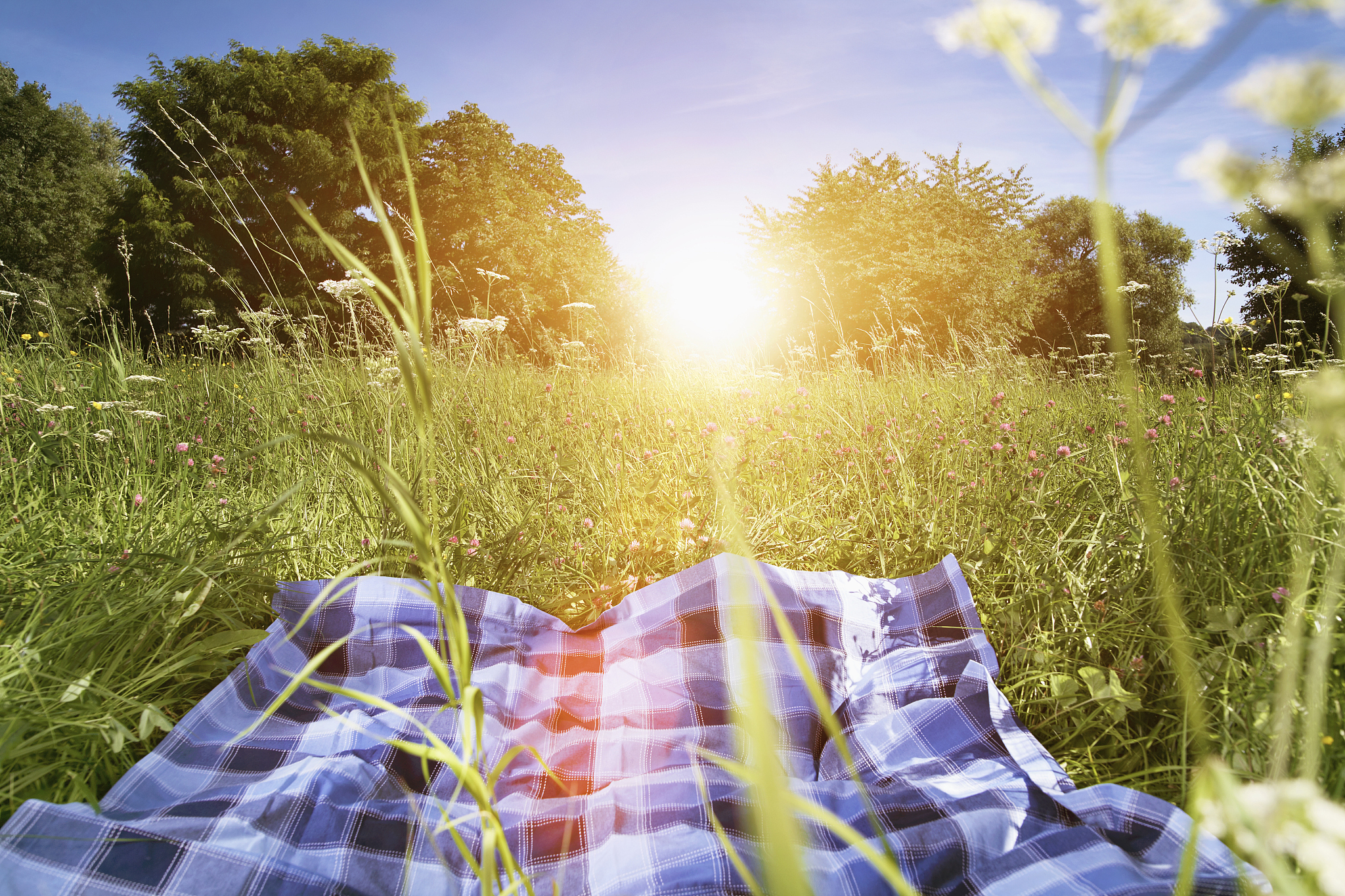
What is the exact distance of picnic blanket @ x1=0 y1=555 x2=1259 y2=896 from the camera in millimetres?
929

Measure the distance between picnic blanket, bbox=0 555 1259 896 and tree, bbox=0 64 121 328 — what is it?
16406mm

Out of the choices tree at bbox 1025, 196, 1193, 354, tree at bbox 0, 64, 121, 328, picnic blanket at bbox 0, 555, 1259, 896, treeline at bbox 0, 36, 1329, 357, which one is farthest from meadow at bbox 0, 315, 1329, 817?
tree at bbox 0, 64, 121, 328

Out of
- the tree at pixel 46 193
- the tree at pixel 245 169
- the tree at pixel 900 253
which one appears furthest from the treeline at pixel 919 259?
the tree at pixel 46 193

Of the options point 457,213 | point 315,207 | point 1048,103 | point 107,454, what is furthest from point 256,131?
point 1048,103

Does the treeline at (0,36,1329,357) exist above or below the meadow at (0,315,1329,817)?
above

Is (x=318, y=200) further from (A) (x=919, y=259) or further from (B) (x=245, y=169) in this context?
(A) (x=919, y=259)

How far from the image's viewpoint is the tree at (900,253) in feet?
36.2

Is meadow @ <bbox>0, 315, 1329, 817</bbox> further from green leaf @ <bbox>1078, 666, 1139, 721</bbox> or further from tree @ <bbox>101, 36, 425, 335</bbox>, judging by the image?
tree @ <bbox>101, 36, 425, 335</bbox>

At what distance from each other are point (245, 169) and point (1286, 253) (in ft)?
39.5

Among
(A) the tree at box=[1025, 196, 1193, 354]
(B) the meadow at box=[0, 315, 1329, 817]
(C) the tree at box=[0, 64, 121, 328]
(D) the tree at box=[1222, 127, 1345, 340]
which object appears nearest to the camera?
(D) the tree at box=[1222, 127, 1345, 340]

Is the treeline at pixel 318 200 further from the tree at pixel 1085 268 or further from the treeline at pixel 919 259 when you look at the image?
the tree at pixel 1085 268

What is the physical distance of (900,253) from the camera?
11.1m

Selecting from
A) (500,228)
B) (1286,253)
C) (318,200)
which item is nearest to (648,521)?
(1286,253)

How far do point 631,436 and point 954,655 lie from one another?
1.59m
